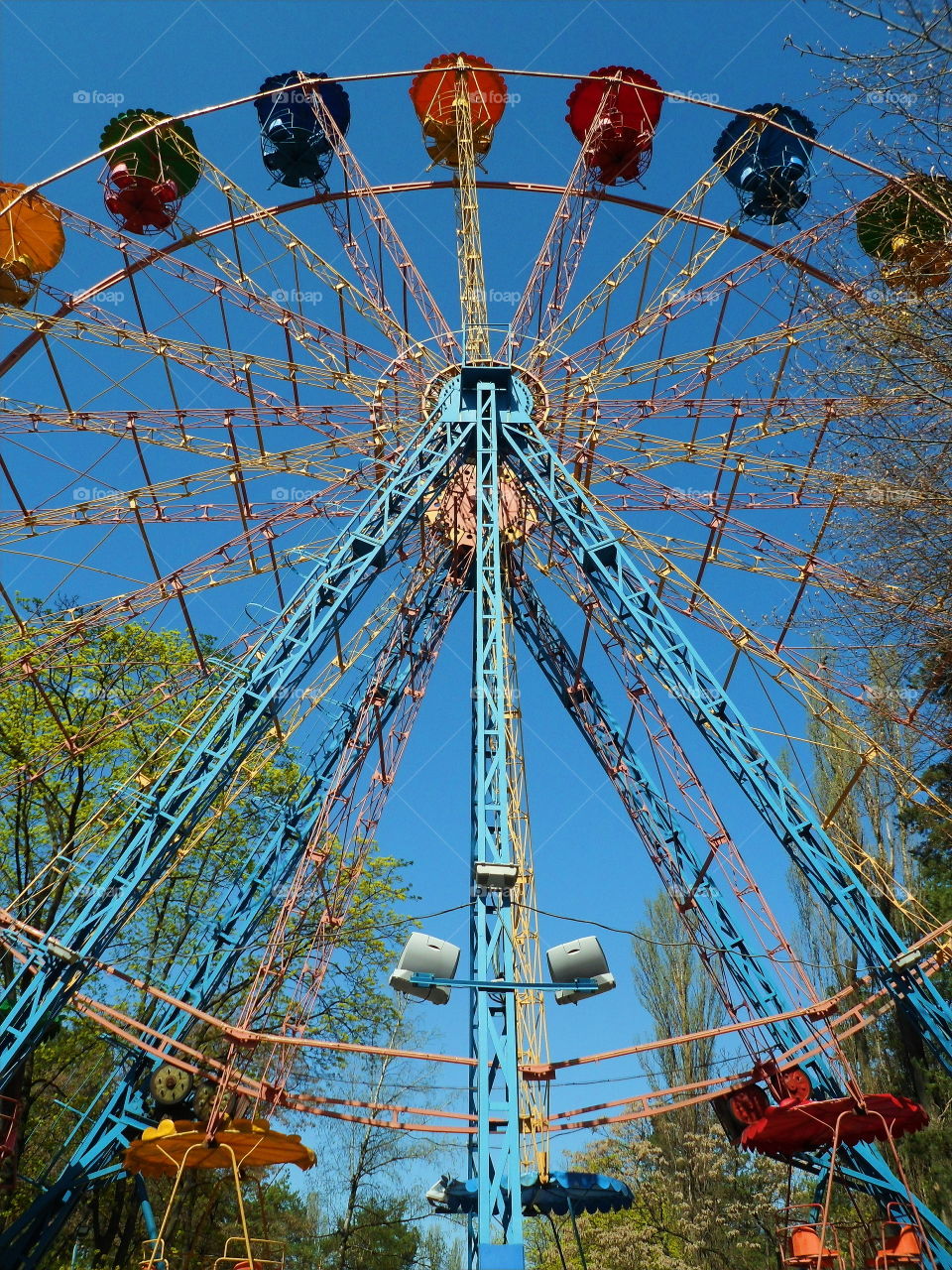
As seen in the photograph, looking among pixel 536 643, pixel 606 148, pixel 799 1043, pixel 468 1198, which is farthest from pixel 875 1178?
pixel 606 148

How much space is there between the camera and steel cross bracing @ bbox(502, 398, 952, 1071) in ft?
33.0

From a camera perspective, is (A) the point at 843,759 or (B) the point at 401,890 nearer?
(B) the point at 401,890

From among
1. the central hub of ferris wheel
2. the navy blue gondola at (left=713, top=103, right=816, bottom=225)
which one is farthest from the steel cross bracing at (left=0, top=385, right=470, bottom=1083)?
the navy blue gondola at (left=713, top=103, right=816, bottom=225)

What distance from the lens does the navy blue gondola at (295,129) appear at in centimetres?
1539

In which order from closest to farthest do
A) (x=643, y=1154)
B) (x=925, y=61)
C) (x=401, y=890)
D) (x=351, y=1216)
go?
(x=925, y=61), (x=401, y=890), (x=351, y=1216), (x=643, y=1154)

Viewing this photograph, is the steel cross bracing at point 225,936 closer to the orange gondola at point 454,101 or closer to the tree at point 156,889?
the tree at point 156,889

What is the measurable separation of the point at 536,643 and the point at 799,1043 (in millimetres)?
6315

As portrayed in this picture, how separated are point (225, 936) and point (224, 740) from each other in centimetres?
274

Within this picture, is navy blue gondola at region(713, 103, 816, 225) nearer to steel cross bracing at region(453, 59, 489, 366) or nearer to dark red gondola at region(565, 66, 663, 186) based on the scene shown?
dark red gondola at region(565, 66, 663, 186)

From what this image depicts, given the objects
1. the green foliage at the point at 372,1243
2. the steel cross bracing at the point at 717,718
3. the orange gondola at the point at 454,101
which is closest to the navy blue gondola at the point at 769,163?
the orange gondola at the point at 454,101

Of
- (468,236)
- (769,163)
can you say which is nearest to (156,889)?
(468,236)

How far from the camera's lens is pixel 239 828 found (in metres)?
19.4

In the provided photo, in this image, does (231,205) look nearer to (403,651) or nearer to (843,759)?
(403,651)

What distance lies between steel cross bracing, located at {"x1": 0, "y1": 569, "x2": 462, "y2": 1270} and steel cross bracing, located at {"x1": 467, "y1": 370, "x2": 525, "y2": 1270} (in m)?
2.69
